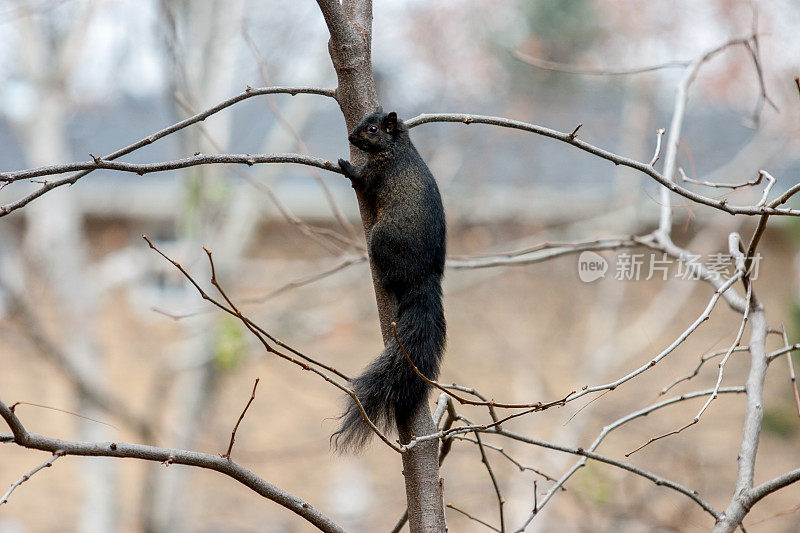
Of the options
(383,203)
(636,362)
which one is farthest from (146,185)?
(383,203)

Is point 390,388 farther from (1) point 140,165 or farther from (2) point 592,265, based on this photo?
(2) point 592,265

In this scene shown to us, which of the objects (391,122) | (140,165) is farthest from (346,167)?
(140,165)

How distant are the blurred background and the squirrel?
396cm

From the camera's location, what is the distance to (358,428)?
1688 millimetres

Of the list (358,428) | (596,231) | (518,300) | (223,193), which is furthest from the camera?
(518,300)

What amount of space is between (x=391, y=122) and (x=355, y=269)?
467 cm

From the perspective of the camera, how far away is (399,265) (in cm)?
200

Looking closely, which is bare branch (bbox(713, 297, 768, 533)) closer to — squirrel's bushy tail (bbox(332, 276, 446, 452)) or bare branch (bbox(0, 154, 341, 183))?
squirrel's bushy tail (bbox(332, 276, 446, 452))

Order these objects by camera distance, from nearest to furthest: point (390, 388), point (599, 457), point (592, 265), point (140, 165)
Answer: point (140, 165), point (599, 457), point (390, 388), point (592, 265)

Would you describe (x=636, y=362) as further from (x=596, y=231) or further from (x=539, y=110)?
(x=539, y=110)

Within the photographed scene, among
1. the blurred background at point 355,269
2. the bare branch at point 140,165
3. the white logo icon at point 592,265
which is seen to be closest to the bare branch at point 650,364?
the bare branch at point 140,165

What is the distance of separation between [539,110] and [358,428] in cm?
718

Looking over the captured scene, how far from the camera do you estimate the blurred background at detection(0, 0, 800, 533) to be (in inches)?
258

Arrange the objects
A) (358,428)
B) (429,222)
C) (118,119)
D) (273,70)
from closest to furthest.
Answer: (358,428) < (429,222) < (273,70) < (118,119)
